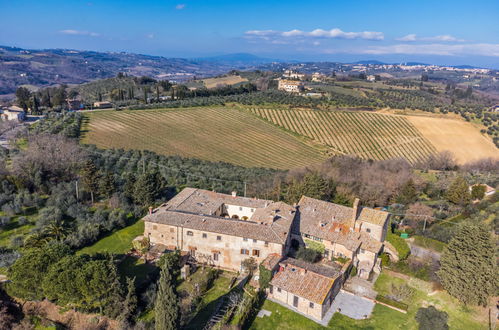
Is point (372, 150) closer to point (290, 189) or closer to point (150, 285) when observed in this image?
point (290, 189)

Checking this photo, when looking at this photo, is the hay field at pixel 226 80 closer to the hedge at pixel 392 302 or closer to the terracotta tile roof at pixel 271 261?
the terracotta tile roof at pixel 271 261

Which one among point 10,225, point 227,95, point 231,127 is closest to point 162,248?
point 10,225

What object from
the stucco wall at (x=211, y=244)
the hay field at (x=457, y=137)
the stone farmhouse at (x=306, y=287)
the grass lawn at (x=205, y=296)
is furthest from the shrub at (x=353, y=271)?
the hay field at (x=457, y=137)

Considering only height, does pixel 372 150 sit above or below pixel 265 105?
below

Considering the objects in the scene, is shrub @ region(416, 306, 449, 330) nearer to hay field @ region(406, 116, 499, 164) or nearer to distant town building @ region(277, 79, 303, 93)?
hay field @ region(406, 116, 499, 164)

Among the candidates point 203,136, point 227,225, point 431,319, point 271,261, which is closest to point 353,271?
point 271,261
